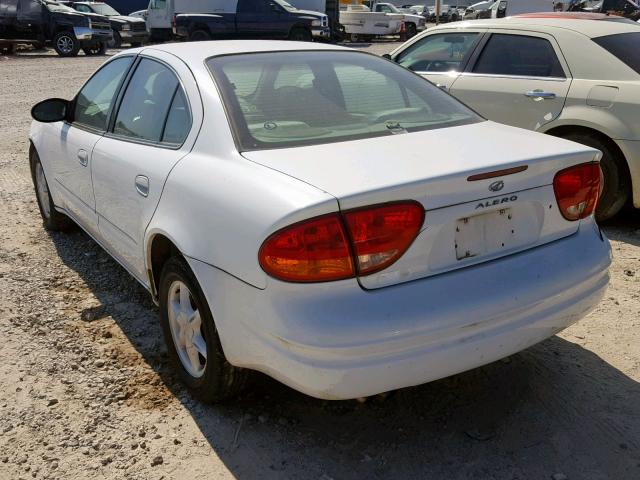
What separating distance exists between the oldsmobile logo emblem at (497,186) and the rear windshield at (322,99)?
63 cm

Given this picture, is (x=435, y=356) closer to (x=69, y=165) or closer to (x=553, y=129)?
(x=69, y=165)

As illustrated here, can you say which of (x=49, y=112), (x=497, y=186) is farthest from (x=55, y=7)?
(x=497, y=186)

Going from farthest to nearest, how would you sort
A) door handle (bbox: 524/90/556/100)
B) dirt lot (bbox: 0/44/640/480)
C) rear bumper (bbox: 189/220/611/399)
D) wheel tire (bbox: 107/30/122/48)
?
wheel tire (bbox: 107/30/122/48) → door handle (bbox: 524/90/556/100) → dirt lot (bbox: 0/44/640/480) → rear bumper (bbox: 189/220/611/399)

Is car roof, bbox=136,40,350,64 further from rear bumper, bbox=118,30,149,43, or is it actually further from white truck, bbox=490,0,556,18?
rear bumper, bbox=118,30,149,43

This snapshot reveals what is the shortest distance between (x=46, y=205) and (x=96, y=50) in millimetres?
20338

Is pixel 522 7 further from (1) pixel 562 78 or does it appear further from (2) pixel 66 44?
(1) pixel 562 78

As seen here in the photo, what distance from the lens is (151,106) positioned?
350 cm

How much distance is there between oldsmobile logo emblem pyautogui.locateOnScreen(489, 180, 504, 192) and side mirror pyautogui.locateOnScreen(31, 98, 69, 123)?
3.01 m

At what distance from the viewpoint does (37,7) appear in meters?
21.2

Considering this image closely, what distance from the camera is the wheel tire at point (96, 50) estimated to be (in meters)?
23.2

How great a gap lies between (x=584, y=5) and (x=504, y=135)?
1909cm

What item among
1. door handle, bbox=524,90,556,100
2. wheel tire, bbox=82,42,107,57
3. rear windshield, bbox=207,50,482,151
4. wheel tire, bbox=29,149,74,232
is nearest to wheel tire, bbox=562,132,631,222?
door handle, bbox=524,90,556,100

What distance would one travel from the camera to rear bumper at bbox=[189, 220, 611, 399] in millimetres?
2275

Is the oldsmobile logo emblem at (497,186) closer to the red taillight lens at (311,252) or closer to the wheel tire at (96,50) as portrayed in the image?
the red taillight lens at (311,252)
